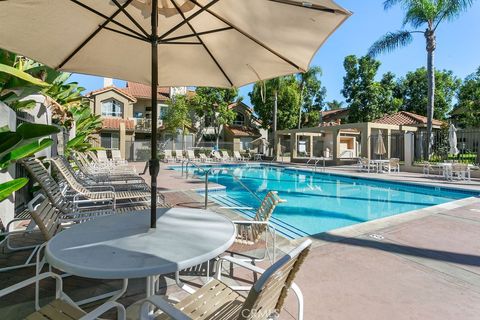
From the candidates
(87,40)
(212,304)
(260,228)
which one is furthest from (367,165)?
(212,304)

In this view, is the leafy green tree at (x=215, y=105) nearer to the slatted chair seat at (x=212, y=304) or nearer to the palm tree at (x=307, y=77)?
the palm tree at (x=307, y=77)

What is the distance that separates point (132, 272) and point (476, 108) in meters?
29.2

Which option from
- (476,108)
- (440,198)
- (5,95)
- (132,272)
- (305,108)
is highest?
(305,108)

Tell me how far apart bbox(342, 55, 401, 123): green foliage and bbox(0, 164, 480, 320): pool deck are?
28672mm

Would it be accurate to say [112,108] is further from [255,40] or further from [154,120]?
[154,120]

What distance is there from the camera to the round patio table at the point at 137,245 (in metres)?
1.62

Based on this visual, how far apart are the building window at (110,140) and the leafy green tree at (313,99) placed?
21.3 metres

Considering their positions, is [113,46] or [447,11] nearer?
[113,46]

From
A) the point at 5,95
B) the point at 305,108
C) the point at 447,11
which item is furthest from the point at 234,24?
the point at 305,108

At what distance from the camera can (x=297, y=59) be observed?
3158 millimetres

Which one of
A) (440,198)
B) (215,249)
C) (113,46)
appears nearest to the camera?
(215,249)

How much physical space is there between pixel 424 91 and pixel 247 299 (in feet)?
144

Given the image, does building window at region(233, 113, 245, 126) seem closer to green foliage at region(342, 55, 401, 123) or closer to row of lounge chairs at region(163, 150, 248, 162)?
row of lounge chairs at region(163, 150, 248, 162)

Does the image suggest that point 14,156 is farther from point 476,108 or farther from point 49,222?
point 476,108
